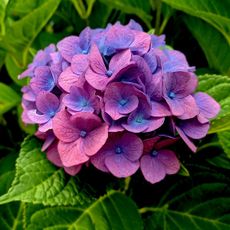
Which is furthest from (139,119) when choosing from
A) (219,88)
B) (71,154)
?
(219,88)

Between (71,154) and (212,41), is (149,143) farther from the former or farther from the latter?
(212,41)

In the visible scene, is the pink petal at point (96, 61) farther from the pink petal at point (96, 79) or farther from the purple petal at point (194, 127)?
the purple petal at point (194, 127)

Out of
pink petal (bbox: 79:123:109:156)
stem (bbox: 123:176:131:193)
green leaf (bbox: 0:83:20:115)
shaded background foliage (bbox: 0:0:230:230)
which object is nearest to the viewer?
pink petal (bbox: 79:123:109:156)

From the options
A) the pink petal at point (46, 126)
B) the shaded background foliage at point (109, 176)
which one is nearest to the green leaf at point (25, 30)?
the shaded background foliage at point (109, 176)

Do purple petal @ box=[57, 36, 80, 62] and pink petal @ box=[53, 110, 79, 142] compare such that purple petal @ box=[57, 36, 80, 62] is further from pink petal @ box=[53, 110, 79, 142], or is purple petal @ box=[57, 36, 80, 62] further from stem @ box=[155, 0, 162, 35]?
stem @ box=[155, 0, 162, 35]

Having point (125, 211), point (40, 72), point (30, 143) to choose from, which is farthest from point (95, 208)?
point (40, 72)

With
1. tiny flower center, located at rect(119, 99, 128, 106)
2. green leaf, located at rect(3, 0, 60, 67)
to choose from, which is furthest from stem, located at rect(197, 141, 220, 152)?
green leaf, located at rect(3, 0, 60, 67)

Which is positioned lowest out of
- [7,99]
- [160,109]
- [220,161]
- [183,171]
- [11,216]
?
[11,216]
